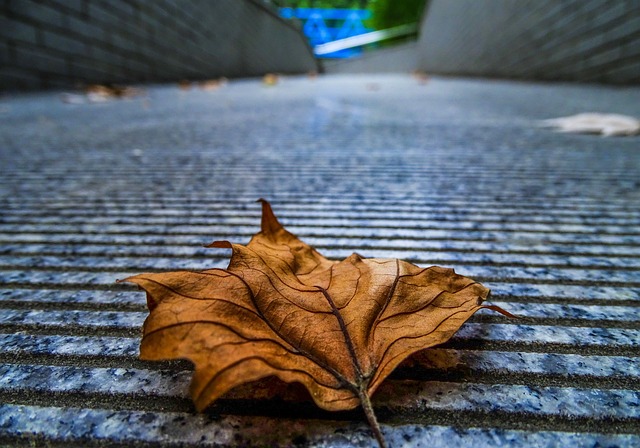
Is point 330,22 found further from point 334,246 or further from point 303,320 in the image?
point 303,320

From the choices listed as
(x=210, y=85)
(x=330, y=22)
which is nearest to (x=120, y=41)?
(x=210, y=85)

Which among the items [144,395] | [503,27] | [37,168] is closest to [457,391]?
[144,395]

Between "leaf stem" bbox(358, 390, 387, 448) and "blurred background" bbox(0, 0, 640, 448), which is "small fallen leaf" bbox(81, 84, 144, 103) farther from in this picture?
"leaf stem" bbox(358, 390, 387, 448)

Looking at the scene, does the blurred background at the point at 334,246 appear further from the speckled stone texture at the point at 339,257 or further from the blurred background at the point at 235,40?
the blurred background at the point at 235,40

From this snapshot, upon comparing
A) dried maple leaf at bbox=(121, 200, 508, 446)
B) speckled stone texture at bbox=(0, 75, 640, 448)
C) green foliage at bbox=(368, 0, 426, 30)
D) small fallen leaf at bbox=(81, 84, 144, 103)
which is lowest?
speckled stone texture at bbox=(0, 75, 640, 448)

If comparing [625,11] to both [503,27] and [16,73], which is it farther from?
[16,73]

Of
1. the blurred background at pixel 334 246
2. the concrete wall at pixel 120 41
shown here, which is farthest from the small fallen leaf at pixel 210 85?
the blurred background at pixel 334 246

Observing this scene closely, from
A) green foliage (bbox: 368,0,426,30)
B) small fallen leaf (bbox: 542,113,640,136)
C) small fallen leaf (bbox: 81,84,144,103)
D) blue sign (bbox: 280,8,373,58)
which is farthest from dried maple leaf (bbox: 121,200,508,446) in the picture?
blue sign (bbox: 280,8,373,58)
